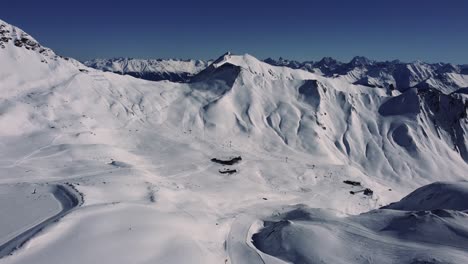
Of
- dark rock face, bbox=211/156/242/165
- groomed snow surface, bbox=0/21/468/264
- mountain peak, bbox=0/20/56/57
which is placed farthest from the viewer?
mountain peak, bbox=0/20/56/57

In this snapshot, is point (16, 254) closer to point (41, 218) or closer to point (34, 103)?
point (41, 218)

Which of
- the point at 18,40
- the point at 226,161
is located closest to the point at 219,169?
the point at 226,161

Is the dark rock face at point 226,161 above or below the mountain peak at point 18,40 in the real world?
below

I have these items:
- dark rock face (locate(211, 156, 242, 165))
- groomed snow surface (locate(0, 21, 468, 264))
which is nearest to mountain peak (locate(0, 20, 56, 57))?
groomed snow surface (locate(0, 21, 468, 264))

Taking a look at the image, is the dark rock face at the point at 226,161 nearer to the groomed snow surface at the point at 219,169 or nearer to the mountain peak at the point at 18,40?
the groomed snow surface at the point at 219,169

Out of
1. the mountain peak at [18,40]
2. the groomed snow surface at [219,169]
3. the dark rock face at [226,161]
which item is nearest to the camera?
the groomed snow surface at [219,169]

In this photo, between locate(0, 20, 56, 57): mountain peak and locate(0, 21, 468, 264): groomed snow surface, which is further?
locate(0, 20, 56, 57): mountain peak

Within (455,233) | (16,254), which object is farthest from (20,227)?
(455,233)

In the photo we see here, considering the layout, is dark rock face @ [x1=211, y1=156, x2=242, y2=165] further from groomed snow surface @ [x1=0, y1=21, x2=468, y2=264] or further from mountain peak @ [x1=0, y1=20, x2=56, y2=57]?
mountain peak @ [x1=0, y1=20, x2=56, y2=57]

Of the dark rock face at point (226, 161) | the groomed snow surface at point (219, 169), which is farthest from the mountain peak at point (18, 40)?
the dark rock face at point (226, 161)

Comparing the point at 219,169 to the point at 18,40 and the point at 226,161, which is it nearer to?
the point at 226,161
